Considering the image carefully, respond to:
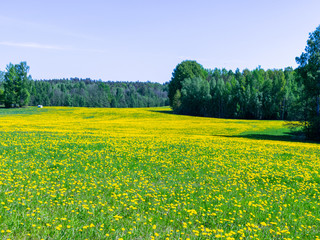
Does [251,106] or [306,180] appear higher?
[251,106]

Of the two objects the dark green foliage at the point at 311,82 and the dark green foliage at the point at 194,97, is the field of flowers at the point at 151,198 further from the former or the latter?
the dark green foliage at the point at 194,97

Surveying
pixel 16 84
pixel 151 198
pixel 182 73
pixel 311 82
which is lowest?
pixel 151 198

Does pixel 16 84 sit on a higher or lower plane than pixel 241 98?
higher

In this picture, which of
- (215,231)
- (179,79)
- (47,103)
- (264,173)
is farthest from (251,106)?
(47,103)

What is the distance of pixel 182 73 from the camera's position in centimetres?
9888

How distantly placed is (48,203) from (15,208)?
0.82m

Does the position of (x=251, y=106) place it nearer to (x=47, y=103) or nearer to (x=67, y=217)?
(x=67, y=217)

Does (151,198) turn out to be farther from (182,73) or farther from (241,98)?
(182,73)

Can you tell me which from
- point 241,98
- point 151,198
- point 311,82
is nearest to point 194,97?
point 241,98

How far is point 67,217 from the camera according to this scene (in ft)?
19.4

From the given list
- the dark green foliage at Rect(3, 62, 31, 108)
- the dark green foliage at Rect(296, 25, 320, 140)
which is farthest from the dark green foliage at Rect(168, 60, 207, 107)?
the dark green foliage at Rect(296, 25, 320, 140)

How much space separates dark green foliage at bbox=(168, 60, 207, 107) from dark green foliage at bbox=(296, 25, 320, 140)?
6296cm

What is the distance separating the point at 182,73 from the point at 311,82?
6824cm

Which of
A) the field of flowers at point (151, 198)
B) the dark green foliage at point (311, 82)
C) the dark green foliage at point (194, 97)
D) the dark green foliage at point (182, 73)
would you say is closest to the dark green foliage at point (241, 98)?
the dark green foliage at point (194, 97)
